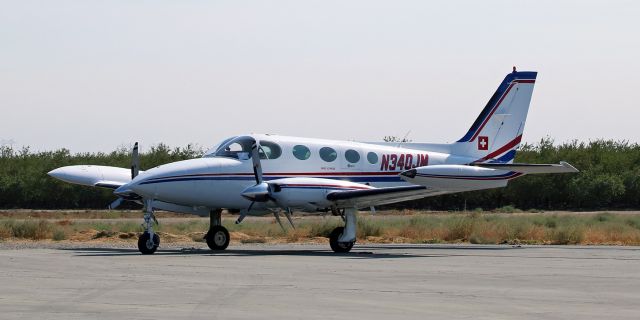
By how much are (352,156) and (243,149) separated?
3119 mm

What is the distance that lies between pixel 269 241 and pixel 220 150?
8.03 m

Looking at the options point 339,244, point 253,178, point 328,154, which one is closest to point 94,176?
point 253,178

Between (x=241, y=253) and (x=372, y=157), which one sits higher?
(x=372, y=157)

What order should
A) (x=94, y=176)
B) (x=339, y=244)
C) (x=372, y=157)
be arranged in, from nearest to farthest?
(x=339, y=244), (x=372, y=157), (x=94, y=176)

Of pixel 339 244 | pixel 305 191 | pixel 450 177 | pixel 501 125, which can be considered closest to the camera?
pixel 450 177

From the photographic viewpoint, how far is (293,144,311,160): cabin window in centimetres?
2997

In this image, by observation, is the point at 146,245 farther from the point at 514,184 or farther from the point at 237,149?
the point at 514,184

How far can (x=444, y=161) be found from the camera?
32.6m

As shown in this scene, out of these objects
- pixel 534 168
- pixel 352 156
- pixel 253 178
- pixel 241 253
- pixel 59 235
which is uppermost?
pixel 352 156

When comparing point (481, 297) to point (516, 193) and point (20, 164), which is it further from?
point (20, 164)

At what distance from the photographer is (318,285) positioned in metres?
18.1

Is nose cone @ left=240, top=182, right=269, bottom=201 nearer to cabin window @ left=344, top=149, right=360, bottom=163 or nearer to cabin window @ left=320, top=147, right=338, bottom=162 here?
cabin window @ left=320, top=147, right=338, bottom=162

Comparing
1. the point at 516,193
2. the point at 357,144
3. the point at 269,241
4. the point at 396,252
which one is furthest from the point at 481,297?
the point at 516,193

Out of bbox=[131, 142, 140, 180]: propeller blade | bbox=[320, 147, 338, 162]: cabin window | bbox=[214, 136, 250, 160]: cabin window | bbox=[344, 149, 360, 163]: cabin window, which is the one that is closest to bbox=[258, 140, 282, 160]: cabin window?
bbox=[214, 136, 250, 160]: cabin window
